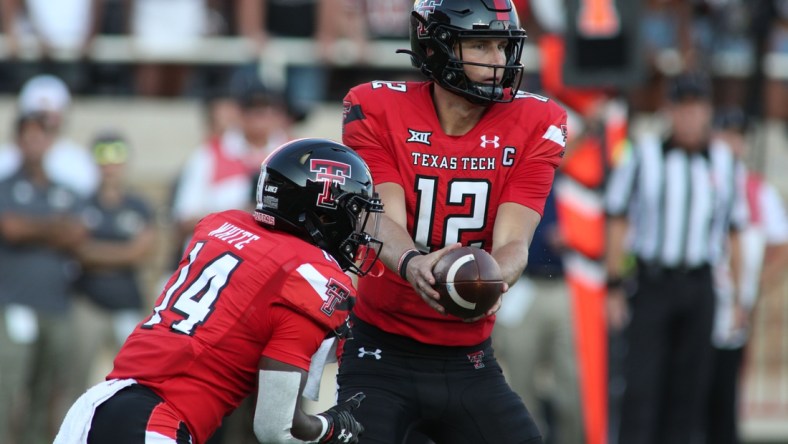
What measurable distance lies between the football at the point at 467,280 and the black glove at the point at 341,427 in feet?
1.60

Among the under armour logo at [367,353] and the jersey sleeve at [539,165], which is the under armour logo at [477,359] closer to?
the under armour logo at [367,353]

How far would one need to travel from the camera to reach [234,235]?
14.0ft

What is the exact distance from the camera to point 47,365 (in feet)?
27.8

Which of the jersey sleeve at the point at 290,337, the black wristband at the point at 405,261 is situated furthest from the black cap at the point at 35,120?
the jersey sleeve at the point at 290,337

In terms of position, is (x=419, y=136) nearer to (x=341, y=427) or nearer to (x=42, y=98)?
(x=341, y=427)

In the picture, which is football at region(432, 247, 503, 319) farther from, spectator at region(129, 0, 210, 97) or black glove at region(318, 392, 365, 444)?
spectator at region(129, 0, 210, 97)

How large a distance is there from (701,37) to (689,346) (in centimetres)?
538

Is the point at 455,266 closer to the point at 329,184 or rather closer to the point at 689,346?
the point at 329,184

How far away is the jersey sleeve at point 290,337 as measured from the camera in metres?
4.10

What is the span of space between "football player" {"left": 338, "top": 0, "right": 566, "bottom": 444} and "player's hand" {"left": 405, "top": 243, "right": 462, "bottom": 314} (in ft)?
0.64

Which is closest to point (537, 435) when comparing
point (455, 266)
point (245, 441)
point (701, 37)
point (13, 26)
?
point (455, 266)

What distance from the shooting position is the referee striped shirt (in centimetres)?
860

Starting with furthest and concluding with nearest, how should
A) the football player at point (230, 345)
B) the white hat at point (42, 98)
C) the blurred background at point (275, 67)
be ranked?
the blurred background at point (275, 67) → the white hat at point (42, 98) → the football player at point (230, 345)

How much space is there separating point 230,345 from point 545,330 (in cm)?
511
